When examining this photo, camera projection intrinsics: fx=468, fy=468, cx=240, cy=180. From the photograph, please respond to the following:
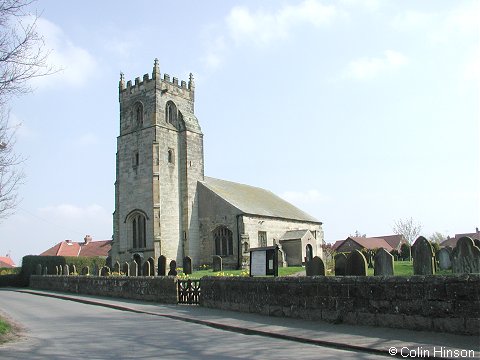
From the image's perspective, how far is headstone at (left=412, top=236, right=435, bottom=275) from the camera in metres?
11.5

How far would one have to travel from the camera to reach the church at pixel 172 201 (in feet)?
121

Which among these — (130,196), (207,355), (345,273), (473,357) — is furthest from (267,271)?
(130,196)

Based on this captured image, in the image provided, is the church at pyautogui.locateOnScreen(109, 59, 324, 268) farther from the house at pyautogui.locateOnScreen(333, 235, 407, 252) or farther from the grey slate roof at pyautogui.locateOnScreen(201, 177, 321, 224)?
the house at pyautogui.locateOnScreen(333, 235, 407, 252)

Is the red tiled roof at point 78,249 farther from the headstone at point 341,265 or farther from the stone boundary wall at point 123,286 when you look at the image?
the headstone at point 341,265

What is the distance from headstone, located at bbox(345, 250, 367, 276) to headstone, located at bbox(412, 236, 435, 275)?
50.1 inches

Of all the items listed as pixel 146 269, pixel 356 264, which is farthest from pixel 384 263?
pixel 146 269

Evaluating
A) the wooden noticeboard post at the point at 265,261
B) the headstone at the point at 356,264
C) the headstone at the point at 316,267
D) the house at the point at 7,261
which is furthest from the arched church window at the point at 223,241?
the house at the point at 7,261

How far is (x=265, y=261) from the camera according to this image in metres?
14.7

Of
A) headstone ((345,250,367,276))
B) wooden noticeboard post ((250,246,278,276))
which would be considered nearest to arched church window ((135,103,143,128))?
wooden noticeboard post ((250,246,278,276))

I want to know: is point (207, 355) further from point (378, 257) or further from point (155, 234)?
point (155, 234)

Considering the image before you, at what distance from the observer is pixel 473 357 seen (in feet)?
23.7

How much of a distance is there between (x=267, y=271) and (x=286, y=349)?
592cm

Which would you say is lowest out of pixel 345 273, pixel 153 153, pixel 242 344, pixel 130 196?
pixel 242 344

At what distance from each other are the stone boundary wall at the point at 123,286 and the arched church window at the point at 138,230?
8.37 meters
